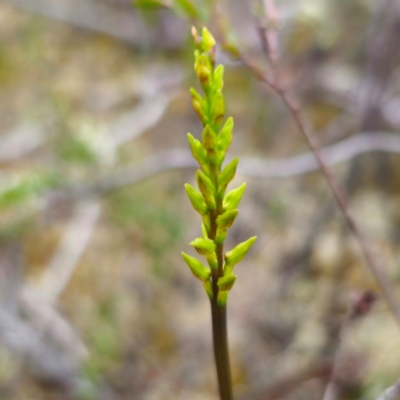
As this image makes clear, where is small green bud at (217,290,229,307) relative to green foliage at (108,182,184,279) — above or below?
below

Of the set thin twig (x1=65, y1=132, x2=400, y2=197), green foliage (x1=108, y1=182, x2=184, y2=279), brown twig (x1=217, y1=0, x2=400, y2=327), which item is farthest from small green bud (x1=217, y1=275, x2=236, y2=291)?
green foliage (x1=108, y1=182, x2=184, y2=279)

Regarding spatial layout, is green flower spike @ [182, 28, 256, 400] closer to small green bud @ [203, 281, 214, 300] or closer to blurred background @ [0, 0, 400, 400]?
small green bud @ [203, 281, 214, 300]

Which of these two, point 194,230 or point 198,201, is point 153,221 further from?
point 198,201

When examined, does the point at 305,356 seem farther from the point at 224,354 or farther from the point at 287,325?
the point at 224,354

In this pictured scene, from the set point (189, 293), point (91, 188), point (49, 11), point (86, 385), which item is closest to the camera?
point (86, 385)

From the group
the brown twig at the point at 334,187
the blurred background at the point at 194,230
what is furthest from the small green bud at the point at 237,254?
the blurred background at the point at 194,230

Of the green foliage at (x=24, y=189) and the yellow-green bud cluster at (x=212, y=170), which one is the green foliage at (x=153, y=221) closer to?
the green foliage at (x=24, y=189)

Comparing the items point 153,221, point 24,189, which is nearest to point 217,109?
point 24,189

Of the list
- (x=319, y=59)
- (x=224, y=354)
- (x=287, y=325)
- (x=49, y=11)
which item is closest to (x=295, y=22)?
(x=319, y=59)
